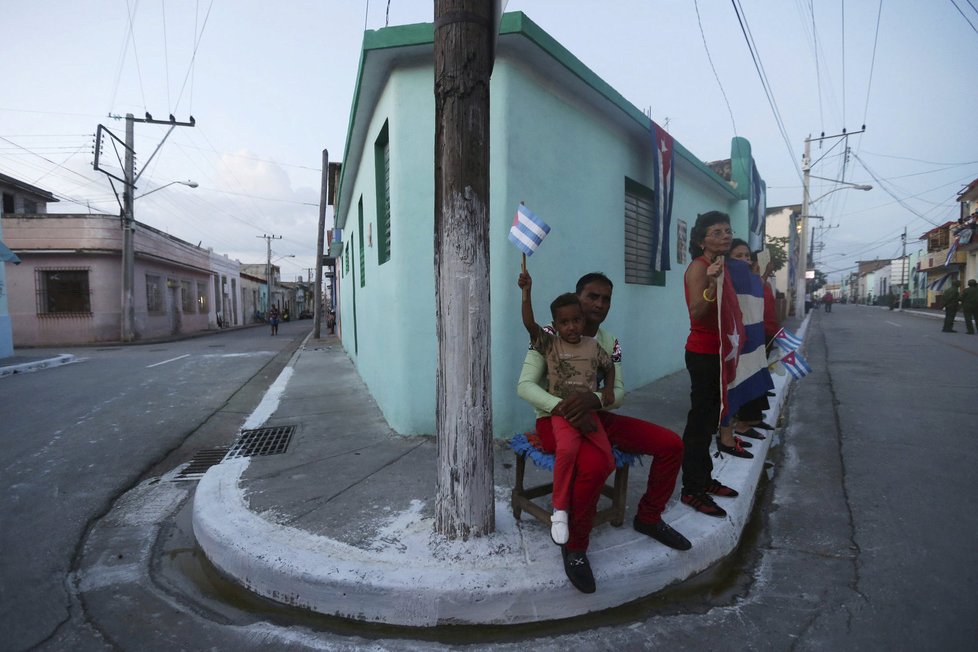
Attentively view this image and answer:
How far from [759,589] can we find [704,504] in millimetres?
597

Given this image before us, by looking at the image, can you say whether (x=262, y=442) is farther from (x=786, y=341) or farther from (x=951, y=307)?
(x=951, y=307)

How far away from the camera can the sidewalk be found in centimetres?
227

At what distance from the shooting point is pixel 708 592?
98.1 inches

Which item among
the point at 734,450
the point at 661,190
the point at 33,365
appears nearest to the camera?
the point at 734,450

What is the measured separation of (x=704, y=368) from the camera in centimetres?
322

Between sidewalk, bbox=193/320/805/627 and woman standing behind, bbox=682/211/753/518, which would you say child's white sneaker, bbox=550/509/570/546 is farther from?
woman standing behind, bbox=682/211/753/518

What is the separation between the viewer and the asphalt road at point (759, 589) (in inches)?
83.5

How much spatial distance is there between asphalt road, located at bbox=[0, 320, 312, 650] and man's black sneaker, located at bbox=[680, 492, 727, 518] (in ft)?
10.5

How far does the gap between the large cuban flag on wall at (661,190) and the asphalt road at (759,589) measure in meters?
3.47

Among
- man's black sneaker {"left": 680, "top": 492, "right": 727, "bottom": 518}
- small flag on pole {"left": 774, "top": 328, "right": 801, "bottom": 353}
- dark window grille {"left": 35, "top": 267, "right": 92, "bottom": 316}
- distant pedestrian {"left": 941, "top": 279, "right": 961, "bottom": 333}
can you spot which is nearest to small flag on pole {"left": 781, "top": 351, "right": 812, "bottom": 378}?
small flag on pole {"left": 774, "top": 328, "right": 801, "bottom": 353}

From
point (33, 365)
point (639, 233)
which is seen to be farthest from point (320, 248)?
point (639, 233)

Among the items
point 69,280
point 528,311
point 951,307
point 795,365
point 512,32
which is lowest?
point 795,365

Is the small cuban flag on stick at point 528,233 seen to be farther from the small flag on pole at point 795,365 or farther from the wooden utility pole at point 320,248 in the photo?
the wooden utility pole at point 320,248

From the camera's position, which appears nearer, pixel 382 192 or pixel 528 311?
pixel 528 311
